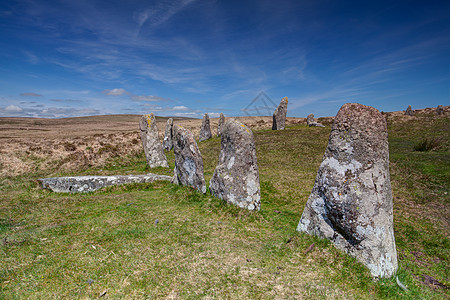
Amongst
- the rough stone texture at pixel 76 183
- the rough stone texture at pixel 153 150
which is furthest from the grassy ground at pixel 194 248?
the rough stone texture at pixel 153 150

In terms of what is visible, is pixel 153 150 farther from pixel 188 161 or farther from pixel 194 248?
pixel 194 248

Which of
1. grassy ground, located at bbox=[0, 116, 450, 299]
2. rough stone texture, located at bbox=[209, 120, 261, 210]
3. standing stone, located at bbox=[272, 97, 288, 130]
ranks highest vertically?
standing stone, located at bbox=[272, 97, 288, 130]

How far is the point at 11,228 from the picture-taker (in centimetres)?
830

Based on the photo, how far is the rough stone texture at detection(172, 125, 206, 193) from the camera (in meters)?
11.1

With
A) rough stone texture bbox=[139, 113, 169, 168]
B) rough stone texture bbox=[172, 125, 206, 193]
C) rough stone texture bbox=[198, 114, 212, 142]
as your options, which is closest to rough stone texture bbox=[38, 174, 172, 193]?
rough stone texture bbox=[172, 125, 206, 193]

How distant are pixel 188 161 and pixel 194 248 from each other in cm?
554

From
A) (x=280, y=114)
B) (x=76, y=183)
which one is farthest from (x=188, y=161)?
(x=280, y=114)

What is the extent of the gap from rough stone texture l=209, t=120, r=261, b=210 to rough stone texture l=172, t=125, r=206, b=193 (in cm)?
181

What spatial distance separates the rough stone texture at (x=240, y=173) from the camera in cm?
907

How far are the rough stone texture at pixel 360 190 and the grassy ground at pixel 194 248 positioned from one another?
0.42 m

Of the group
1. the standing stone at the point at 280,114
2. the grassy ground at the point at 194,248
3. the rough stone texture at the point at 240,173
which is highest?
the standing stone at the point at 280,114

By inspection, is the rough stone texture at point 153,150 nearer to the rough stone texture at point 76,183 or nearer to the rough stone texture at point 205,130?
the rough stone texture at point 76,183

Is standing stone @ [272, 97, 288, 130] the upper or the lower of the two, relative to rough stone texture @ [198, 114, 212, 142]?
upper

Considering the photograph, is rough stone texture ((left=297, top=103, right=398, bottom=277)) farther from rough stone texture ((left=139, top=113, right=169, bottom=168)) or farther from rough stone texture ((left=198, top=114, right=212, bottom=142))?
rough stone texture ((left=198, top=114, right=212, bottom=142))
